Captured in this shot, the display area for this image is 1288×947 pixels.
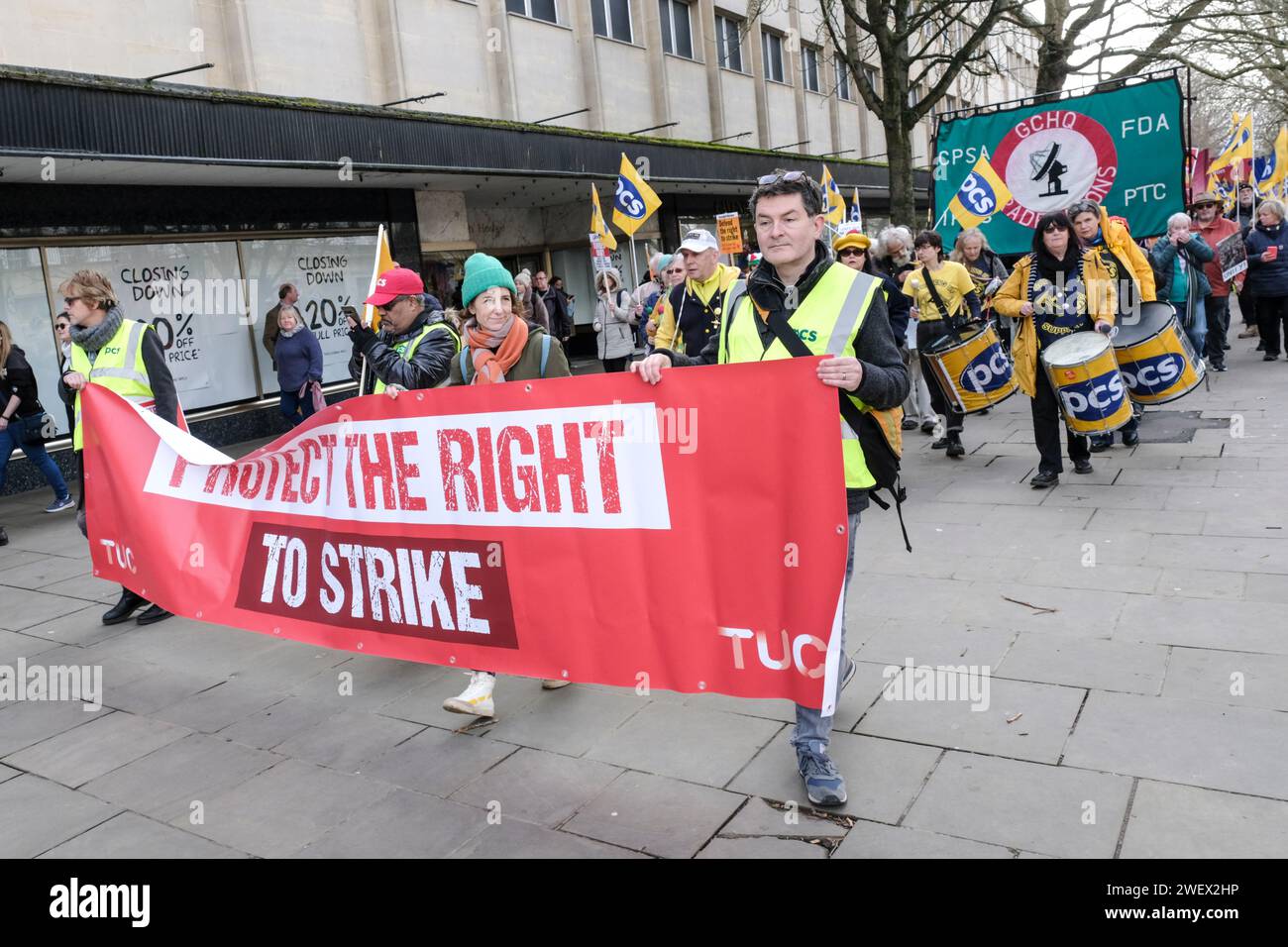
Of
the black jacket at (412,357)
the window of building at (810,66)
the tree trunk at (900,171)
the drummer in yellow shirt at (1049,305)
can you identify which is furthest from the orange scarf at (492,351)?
the window of building at (810,66)

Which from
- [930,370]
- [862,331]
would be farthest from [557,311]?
[862,331]

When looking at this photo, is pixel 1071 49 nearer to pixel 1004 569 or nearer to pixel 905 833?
pixel 1004 569

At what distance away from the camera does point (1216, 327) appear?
12.5m

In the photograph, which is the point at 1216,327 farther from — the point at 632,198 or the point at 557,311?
the point at 557,311

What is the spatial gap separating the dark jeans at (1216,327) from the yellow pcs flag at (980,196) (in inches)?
126

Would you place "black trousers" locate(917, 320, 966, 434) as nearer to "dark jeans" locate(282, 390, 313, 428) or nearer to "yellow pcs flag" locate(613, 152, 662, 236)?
"yellow pcs flag" locate(613, 152, 662, 236)

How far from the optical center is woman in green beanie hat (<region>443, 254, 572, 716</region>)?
14.6ft

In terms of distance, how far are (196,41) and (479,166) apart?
3.82 metres

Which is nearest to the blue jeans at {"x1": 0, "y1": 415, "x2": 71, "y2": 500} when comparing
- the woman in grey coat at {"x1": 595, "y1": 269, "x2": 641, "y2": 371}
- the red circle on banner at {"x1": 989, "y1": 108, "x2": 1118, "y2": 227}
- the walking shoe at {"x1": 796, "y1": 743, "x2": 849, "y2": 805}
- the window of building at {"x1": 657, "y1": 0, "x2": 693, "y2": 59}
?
the woman in grey coat at {"x1": 595, "y1": 269, "x2": 641, "y2": 371}

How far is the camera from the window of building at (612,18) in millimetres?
21891

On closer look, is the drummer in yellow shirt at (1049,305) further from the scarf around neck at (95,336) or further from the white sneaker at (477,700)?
the scarf around neck at (95,336)

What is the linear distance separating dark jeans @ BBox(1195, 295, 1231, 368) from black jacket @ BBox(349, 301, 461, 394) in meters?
10.5

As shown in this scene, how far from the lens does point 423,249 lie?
55.9 ft

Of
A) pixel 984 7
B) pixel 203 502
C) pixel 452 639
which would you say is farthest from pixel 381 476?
pixel 984 7
